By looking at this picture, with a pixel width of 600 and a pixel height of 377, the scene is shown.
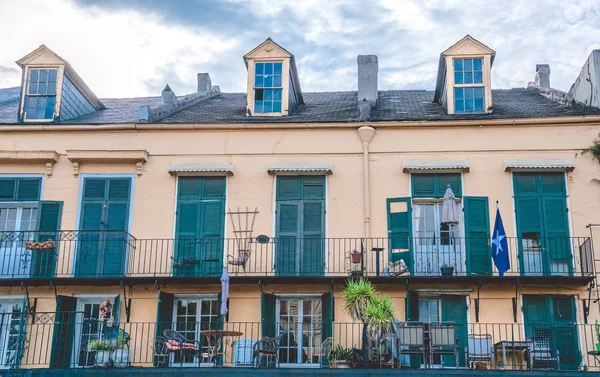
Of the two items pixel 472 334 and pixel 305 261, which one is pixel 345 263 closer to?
pixel 305 261

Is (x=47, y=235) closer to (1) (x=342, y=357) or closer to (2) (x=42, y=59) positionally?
(2) (x=42, y=59)

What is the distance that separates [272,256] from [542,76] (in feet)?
37.1

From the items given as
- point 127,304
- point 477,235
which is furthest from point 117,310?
point 477,235

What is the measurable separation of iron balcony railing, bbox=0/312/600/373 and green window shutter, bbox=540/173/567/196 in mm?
3101

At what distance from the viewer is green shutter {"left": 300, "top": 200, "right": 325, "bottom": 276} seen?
18312mm

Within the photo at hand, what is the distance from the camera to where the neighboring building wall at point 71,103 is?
68.0ft

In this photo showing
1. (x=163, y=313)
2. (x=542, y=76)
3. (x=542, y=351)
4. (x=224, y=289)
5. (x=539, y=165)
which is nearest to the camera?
(x=542, y=351)

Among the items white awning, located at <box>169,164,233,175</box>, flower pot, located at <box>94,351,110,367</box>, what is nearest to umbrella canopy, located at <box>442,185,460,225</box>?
white awning, located at <box>169,164,233,175</box>

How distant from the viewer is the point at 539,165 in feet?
60.3

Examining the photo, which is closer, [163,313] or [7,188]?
[163,313]

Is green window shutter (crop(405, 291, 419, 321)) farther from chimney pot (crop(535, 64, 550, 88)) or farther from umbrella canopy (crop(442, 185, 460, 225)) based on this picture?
chimney pot (crop(535, 64, 550, 88))

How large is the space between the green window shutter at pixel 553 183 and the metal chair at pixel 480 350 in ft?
12.7

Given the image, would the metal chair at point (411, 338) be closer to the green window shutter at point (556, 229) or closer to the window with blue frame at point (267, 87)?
the green window shutter at point (556, 229)

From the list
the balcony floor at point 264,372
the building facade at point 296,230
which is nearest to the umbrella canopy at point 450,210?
the building facade at point 296,230
